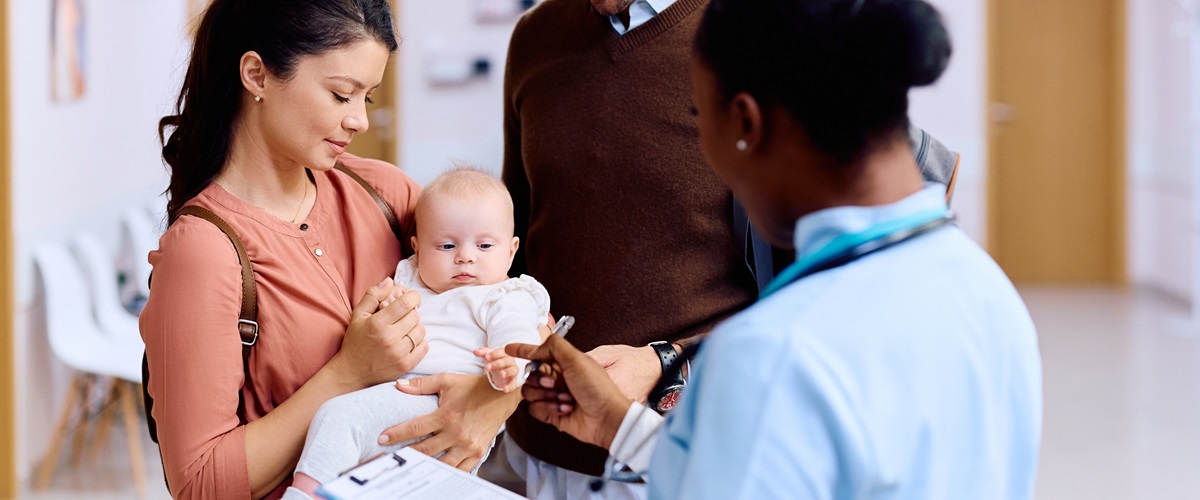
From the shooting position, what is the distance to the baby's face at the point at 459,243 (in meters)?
1.69

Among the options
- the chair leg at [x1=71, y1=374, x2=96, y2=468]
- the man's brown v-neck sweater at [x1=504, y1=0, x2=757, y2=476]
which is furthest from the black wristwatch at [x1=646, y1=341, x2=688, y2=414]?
the chair leg at [x1=71, y1=374, x2=96, y2=468]

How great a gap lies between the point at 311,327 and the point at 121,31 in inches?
178

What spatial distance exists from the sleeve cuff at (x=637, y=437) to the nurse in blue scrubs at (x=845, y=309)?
0.17 m

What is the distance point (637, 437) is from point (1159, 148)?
8.17m

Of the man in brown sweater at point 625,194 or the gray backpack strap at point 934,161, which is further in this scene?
the man in brown sweater at point 625,194

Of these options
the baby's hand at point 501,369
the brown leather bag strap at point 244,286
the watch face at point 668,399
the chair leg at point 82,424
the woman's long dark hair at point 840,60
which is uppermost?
the woman's long dark hair at point 840,60

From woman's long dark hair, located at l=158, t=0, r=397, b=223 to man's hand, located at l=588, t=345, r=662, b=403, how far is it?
1.77 ft

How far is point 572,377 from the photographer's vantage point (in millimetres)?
1178

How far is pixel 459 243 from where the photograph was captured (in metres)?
1.71

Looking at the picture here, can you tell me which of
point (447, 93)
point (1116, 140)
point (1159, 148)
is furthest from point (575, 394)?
point (1116, 140)

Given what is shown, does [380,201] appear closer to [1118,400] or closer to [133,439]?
[133,439]

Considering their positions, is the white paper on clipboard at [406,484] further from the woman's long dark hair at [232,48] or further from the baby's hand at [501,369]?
the woman's long dark hair at [232,48]

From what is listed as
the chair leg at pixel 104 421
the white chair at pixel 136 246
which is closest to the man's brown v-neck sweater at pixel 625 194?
the chair leg at pixel 104 421

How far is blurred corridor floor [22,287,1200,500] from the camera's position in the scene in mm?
4152
